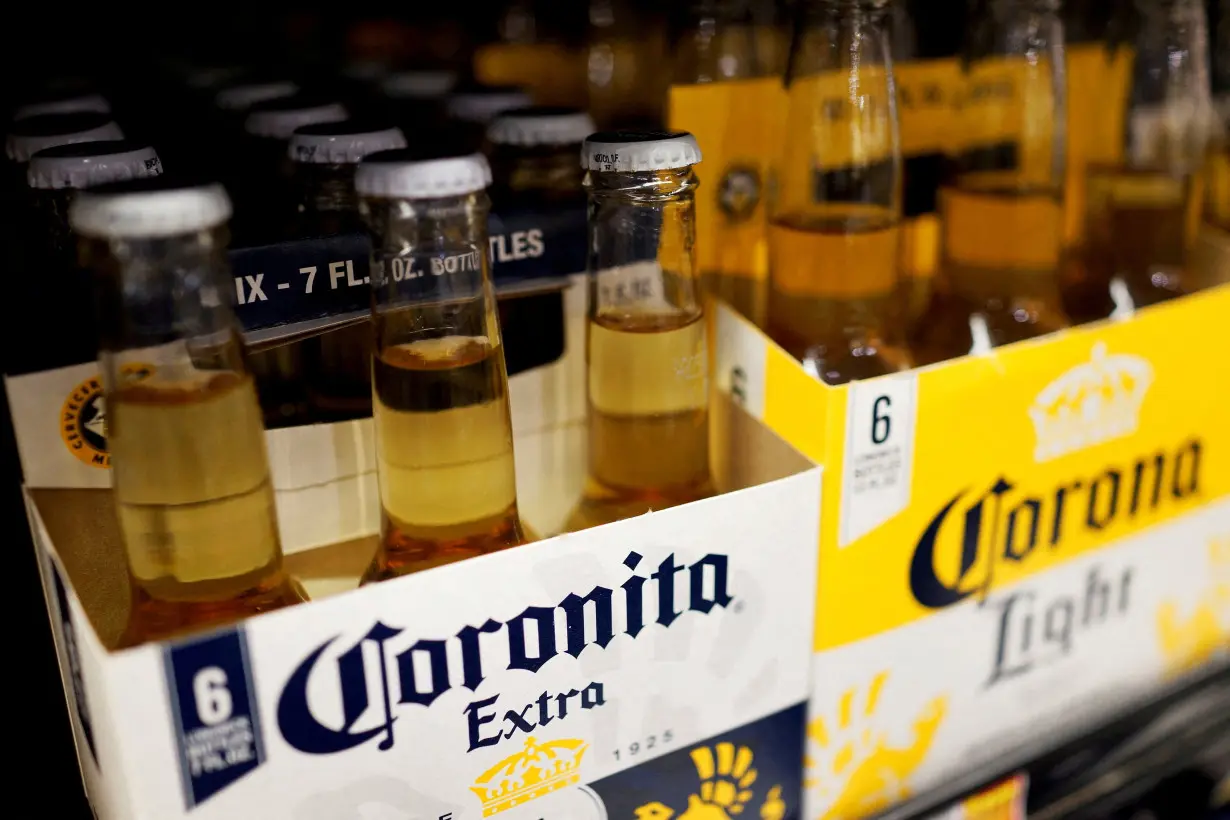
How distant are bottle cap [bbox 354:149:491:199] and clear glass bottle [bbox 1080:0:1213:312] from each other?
68 centimetres

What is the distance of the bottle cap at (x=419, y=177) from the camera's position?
556 millimetres

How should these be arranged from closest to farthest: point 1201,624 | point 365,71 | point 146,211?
point 146,211 → point 1201,624 → point 365,71

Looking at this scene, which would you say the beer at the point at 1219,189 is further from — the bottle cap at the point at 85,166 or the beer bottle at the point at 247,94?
the bottle cap at the point at 85,166

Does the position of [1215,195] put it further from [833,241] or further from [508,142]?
[508,142]

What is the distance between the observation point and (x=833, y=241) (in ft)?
2.60

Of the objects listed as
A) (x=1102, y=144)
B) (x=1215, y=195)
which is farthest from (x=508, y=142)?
(x=1215, y=195)

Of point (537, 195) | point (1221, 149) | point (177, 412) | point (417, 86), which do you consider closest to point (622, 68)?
point (417, 86)

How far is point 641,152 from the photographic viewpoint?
2.09 ft

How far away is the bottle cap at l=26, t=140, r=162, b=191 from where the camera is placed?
2.12 ft

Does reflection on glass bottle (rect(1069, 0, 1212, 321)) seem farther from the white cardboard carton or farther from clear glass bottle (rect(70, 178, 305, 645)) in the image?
clear glass bottle (rect(70, 178, 305, 645))

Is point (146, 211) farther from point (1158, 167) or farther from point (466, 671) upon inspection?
point (1158, 167)

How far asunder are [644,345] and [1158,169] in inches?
24.5

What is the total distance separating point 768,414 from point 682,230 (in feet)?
0.53

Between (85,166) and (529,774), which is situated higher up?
(85,166)
